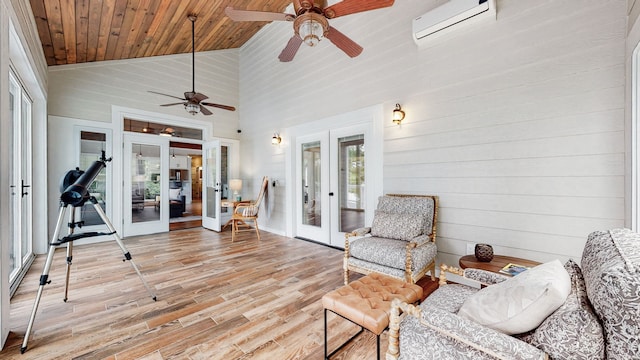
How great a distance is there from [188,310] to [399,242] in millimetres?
2182

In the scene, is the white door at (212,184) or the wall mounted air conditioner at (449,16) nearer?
the wall mounted air conditioner at (449,16)

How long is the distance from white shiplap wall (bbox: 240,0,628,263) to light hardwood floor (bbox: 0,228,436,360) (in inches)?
69.6

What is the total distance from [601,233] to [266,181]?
16.0 feet

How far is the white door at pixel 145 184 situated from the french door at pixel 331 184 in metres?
3.09

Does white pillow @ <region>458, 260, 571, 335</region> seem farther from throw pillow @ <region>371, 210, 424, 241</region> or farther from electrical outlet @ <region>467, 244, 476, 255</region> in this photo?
electrical outlet @ <region>467, 244, 476, 255</region>

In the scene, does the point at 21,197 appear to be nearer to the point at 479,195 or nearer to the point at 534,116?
the point at 479,195

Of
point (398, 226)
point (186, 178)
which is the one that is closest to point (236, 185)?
point (398, 226)

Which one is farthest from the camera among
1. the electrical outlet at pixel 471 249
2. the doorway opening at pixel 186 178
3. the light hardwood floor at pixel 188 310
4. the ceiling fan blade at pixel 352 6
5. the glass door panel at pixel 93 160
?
the doorway opening at pixel 186 178

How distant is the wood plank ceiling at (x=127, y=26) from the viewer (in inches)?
125

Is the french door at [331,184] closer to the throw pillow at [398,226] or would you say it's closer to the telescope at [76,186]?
the throw pillow at [398,226]

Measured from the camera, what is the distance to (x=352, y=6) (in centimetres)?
210

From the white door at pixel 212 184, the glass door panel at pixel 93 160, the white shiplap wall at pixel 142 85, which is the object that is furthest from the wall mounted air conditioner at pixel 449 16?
the glass door panel at pixel 93 160


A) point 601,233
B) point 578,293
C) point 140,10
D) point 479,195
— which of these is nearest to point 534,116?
point 479,195

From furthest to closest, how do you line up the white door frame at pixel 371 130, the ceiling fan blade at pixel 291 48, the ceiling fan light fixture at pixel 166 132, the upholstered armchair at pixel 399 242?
the ceiling fan light fixture at pixel 166 132, the white door frame at pixel 371 130, the ceiling fan blade at pixel 291 48, the upholstered armchair at pixel 399 242
